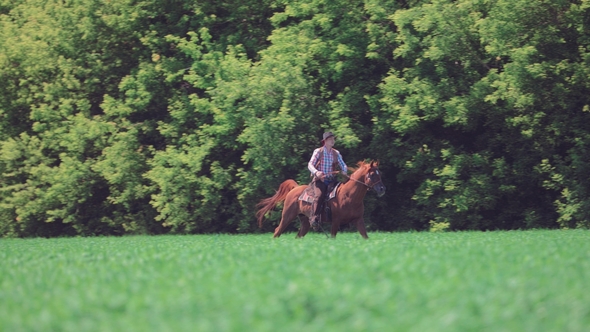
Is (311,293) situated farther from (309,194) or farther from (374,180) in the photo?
(309,194)

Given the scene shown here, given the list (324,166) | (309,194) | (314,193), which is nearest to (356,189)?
(324,166)

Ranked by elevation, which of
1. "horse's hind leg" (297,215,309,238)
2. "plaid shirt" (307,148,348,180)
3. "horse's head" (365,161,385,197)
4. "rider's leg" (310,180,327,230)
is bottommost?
"horse's hind leg" (297,215,309,238)

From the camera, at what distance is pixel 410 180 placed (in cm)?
3412

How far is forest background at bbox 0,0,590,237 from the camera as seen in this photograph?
30.5 m

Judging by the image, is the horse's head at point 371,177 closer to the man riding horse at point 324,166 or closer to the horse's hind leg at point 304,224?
the man riding horse at point 324,166

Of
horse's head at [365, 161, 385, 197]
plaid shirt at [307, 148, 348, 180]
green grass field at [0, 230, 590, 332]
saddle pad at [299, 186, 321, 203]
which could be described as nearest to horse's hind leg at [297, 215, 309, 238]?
saddle pad at [299, 186, 321, 203]

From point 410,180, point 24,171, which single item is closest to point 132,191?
point 24,171

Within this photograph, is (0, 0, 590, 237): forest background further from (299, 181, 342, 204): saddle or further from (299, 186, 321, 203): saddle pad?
(299, 181, 342, 204): saddle

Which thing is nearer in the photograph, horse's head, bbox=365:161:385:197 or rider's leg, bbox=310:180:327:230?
horse's head, bbox=365:161:385:197

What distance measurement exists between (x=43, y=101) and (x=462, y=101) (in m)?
19.6

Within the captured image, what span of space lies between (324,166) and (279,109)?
1426 cm

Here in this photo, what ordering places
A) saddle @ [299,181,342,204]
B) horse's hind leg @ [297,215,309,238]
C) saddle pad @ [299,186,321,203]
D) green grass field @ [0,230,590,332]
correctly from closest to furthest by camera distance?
1. green grass field @ [0,230,590,332]
2. saddle @ [299,181,342,204]
3. saddle pad @ [299,186,321,203]
4. horse's hind leg @ [297,215,309,238]

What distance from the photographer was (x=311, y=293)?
371 inches

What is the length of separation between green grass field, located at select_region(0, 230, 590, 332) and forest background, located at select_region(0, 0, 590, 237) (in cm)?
1752
